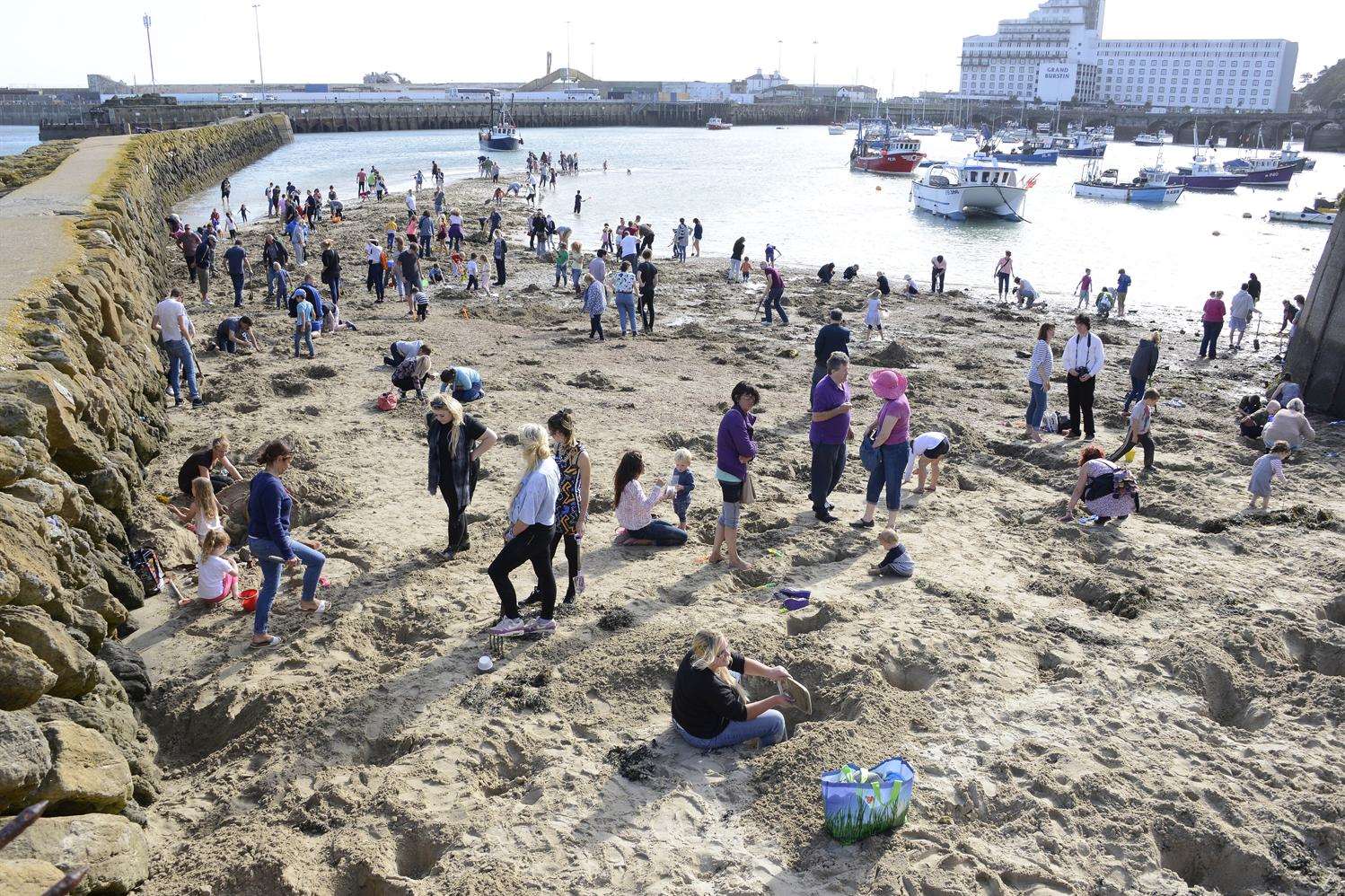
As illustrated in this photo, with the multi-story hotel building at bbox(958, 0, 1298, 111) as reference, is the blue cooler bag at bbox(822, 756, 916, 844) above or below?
below

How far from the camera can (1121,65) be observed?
18138 cm

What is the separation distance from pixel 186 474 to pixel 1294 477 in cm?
1242

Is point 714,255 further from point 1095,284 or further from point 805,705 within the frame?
point 805,705

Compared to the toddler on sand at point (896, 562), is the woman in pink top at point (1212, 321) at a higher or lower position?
higher

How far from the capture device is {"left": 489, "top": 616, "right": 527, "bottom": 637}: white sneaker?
6.71 meters

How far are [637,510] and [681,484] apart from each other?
593 millimetres

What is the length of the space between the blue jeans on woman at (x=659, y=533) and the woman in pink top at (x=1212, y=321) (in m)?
14.4

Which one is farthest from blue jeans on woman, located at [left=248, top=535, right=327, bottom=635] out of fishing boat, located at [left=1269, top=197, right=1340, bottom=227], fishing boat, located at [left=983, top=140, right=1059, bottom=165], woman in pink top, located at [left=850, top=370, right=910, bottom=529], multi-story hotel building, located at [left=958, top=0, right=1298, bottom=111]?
multi-story hotel building, located at [left=958, top=0, right=1298, bottom=111]

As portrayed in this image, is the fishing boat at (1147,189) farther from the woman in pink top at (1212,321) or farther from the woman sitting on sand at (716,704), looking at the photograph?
the woman sitting on sand at (716,704)

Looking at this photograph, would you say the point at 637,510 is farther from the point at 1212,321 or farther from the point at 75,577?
the point at 1212,321

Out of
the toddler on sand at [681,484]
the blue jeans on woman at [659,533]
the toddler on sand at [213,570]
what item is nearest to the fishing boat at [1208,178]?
the toddler on sand at [681,484]

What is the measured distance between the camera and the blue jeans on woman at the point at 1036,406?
11.8m

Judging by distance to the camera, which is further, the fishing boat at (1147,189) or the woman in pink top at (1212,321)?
the fishing boat at (1147,189)

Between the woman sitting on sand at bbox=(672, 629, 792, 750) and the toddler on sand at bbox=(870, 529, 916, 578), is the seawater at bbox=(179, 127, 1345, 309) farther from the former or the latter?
the woman sitting on sand at bbox=(672, 629, 792, 750)
